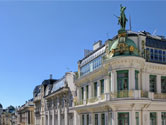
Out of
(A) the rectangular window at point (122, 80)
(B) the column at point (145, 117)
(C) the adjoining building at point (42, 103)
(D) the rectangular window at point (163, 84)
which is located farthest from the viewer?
(C) the adjoining building at point (42, 103)

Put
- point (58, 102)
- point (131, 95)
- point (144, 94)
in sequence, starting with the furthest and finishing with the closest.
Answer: point (58, 102) → point (144, 94) → point (131, 95)

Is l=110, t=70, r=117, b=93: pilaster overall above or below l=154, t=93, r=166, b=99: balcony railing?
above

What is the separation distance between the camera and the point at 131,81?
2742 cm

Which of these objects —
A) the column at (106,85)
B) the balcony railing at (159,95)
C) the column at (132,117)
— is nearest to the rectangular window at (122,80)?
the column at (106,85)

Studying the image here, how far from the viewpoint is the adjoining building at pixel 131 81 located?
27.3 m

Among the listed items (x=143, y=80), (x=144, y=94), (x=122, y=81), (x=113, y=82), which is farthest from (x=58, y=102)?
(x=144, y=94)

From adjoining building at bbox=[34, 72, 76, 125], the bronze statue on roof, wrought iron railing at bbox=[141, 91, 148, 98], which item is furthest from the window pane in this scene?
adjoining building at bbox=[34, 72, 76, 125]

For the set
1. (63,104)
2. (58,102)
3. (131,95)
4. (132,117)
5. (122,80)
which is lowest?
(132,117)

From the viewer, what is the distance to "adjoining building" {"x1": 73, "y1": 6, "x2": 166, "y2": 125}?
89.6 feet

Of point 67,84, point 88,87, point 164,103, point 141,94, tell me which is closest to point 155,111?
point 164,103

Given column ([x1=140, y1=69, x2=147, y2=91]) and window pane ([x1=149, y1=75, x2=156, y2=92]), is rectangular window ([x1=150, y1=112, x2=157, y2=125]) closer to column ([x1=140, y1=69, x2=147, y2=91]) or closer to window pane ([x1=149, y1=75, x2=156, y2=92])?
window pane ([x1=149, y1=75, x2=156, y2=92])

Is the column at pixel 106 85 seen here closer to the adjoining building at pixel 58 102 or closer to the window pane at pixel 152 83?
the window pane at pixel 152 83

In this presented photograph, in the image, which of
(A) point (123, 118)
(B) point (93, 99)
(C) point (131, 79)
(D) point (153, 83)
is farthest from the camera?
(B) point (93, 99)

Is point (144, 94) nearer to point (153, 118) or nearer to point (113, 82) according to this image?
point (113, 82)
